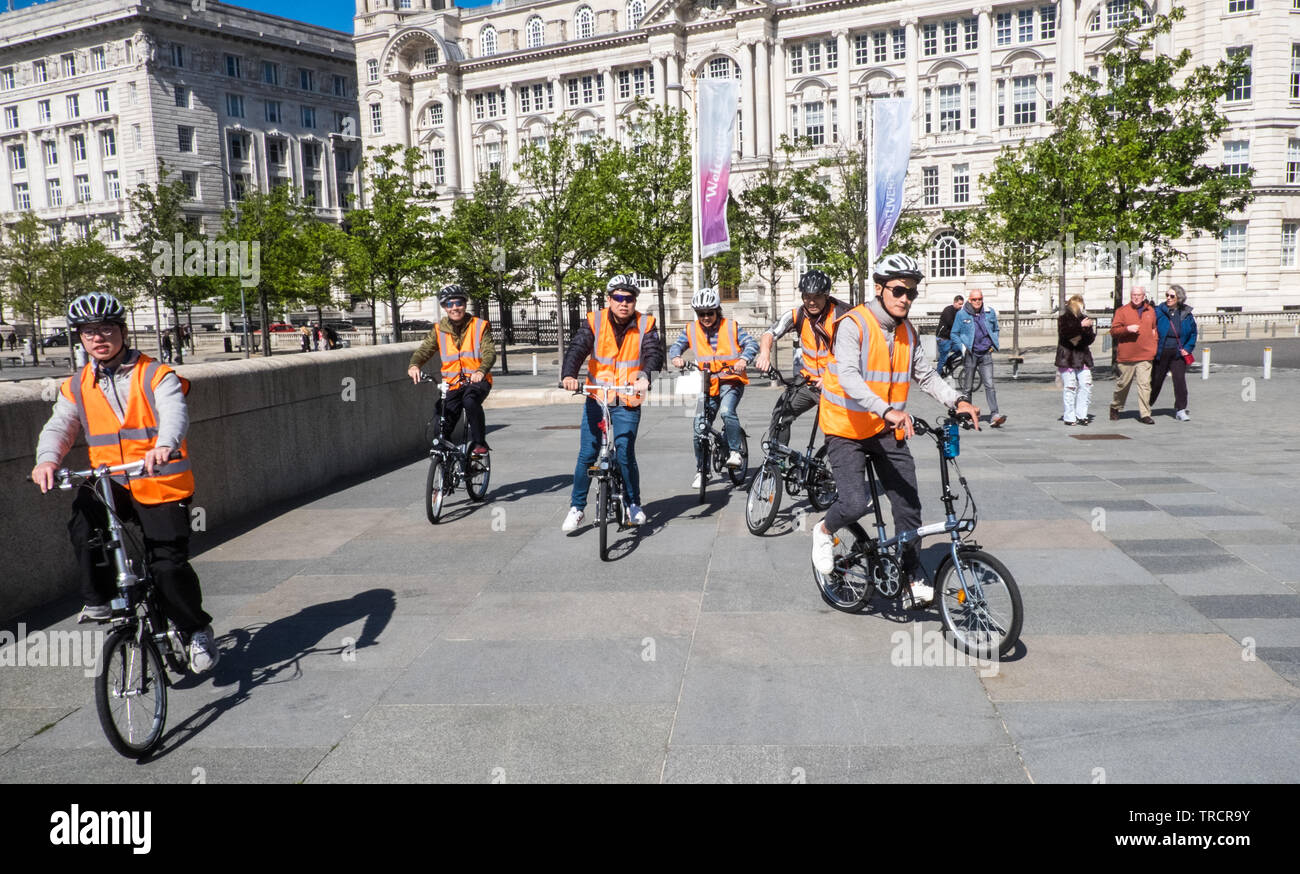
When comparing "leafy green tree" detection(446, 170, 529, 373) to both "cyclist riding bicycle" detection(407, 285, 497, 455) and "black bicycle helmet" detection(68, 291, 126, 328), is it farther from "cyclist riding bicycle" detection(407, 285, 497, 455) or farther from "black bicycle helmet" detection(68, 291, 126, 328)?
"black bicycle helmet" detection(68, 291, 126, 328)

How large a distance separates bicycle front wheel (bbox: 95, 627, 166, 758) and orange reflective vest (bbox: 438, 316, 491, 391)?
5.17m

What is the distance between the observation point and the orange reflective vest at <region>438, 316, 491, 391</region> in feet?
30.9

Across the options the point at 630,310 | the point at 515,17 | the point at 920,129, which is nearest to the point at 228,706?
the point at 630,310

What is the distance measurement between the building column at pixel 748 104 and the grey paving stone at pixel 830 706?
66.5m

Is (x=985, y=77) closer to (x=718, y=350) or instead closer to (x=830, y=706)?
(x=718, y=350)

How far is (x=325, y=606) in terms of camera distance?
6.50 meters

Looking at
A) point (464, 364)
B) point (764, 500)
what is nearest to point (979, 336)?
point (764, 500)

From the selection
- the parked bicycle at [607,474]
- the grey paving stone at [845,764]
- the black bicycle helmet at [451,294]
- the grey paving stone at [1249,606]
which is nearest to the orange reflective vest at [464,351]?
the black bicycle helmet at [451,294]

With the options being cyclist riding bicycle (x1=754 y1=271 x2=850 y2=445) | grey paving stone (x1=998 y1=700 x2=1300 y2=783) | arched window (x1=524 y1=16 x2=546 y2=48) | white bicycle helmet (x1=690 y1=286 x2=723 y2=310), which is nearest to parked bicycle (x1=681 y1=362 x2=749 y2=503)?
white bicycle helmet (x1=690 y1=286 x2=723 y2=310)

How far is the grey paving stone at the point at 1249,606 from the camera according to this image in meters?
5.89

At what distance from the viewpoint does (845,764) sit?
411cm

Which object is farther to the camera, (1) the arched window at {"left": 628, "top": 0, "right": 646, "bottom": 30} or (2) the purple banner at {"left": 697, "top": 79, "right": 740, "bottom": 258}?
(1) the arched window at {"left": 628, "top": 0, "right": 646, "bottom": 30}

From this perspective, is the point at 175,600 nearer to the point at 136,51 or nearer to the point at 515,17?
the point at 515,17

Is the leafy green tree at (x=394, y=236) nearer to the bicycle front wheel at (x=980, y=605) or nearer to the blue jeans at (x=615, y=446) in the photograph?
the blue jeans at (x=615, y=446)
